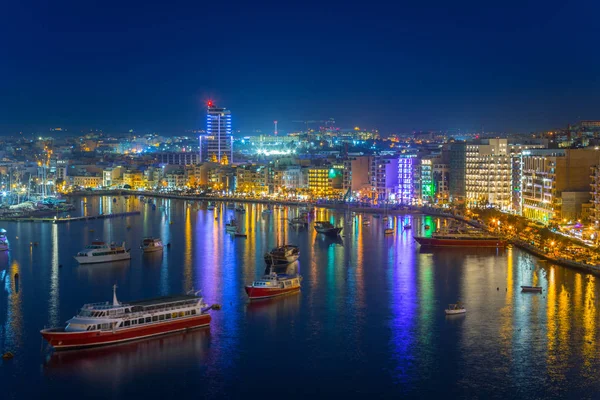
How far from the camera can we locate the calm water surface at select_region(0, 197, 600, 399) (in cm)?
848

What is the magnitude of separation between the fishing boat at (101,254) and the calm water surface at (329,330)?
0.30 meters

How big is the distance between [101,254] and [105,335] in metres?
6.25

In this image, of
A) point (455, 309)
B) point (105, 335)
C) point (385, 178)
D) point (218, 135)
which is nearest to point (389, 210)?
point (385, 178)

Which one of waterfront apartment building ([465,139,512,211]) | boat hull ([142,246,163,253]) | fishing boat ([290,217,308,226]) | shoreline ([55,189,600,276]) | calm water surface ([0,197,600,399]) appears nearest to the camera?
calm water surface ([0,197,600,399])

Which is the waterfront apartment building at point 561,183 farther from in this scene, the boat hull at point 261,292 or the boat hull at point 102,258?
the boat hull at point 102,258

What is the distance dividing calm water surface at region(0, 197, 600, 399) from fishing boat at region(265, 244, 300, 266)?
0.24m

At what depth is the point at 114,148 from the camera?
7425 cm

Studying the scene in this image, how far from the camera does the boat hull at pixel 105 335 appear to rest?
31.0 feet

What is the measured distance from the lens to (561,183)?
20.4 meters

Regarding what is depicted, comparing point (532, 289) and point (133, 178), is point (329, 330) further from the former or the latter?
point (133, 178)

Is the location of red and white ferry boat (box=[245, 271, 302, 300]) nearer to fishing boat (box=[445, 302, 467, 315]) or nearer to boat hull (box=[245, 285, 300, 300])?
boat hull (box=[245, 285, 300, 300])

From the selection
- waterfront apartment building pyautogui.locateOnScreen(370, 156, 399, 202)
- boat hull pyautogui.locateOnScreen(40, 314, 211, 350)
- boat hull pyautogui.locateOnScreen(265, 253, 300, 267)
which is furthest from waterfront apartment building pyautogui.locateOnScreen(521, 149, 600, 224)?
boat hull pyautogui.locateOnScreen(40, 314, 211, 350)

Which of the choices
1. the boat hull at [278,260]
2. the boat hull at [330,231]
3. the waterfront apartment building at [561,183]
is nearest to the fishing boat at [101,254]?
the boat hull at [278,260]

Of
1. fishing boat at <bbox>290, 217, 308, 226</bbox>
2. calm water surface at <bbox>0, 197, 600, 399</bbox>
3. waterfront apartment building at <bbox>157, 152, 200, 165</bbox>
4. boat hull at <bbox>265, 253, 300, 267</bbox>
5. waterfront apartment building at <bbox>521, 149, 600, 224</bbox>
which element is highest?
waterfront apartment building at <bbox>157, 152, 200, 165</bbox>
